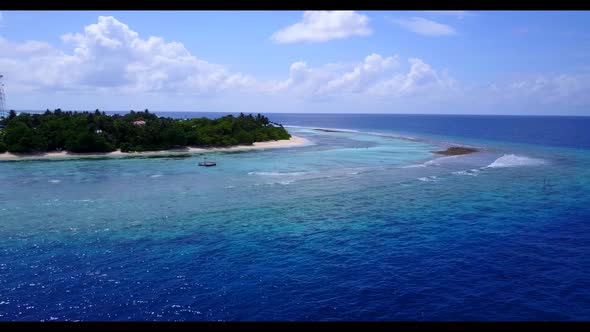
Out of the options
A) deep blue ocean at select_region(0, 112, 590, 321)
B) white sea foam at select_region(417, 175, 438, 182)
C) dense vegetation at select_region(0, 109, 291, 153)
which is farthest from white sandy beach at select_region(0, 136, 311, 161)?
white sea foam at select_region(417, 175, 438, 182)

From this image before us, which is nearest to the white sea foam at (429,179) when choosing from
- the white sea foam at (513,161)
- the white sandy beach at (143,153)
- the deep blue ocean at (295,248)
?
the deep blue ocean at (295,248)

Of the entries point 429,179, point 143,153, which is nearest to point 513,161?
point 429,179

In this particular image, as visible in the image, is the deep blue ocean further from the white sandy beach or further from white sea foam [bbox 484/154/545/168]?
the white sandy beach

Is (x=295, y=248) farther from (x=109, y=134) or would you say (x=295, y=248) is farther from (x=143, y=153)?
(x=109, y=134)
